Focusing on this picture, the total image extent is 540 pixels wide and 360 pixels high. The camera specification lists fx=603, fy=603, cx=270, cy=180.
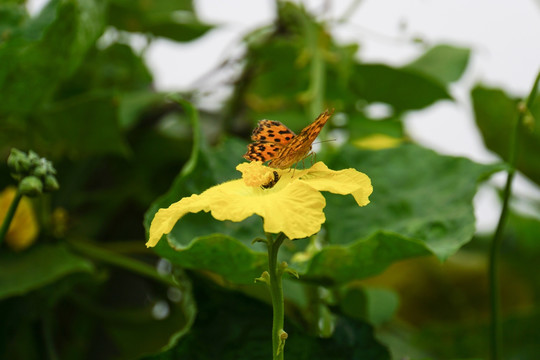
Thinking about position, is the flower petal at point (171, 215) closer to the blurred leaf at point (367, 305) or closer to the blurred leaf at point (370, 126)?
the blurred leaf at point (367, 305)

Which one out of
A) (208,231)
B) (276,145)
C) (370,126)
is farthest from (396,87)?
(276,145)

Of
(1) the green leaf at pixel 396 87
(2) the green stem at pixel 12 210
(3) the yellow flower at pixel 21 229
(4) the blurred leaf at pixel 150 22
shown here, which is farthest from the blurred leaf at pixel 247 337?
(4) the blurred leaf at pixel 150 22

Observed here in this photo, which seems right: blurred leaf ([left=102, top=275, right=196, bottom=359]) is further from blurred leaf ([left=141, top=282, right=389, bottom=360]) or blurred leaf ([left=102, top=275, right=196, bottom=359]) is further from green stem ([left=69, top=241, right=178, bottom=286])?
blurred leaf ([left=141, top=282, right=389, bottom=360])

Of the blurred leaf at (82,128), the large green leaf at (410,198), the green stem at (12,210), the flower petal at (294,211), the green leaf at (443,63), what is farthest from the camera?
the green leaf at (443,63)

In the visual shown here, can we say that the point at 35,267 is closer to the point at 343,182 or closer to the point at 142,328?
the point at 142,328

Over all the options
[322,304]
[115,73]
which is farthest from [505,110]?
[115,73]

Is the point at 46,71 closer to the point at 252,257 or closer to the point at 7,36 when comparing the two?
the point at 7,36
